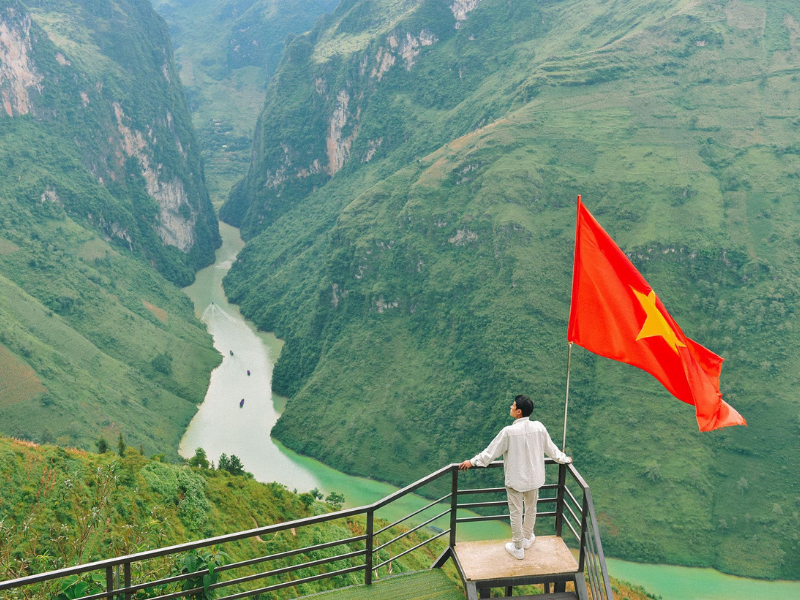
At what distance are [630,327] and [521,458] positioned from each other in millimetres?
3261

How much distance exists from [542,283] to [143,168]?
92.8m

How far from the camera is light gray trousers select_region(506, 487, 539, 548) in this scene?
35.8 ft

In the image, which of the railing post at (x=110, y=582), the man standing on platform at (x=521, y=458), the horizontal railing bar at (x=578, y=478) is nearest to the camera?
the railing post at (x=110, y=582)

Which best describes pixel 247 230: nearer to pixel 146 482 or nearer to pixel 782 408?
pixel 782 408

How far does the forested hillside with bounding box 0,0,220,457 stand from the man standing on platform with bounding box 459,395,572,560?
183 ft

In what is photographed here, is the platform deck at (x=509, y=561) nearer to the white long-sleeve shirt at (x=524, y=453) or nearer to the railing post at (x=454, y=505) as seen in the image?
the railing post at (x=454, y=505)

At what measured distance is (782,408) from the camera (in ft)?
204

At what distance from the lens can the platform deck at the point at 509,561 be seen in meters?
10.6

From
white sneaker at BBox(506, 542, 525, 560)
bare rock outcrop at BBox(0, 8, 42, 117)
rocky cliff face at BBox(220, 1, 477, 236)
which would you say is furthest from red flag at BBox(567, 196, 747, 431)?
rocky cliff face at BBox(220, 1, 477, 236)

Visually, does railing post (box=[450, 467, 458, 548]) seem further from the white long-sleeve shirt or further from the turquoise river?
the turquoise river

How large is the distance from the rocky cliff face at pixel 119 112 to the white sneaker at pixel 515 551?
109361mm

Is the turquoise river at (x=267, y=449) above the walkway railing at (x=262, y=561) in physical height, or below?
below

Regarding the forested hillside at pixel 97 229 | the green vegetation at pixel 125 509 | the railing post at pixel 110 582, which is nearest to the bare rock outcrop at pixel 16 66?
the forested hillside at pixel 97 229

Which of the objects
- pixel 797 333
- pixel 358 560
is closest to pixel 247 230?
pixel 797 333
